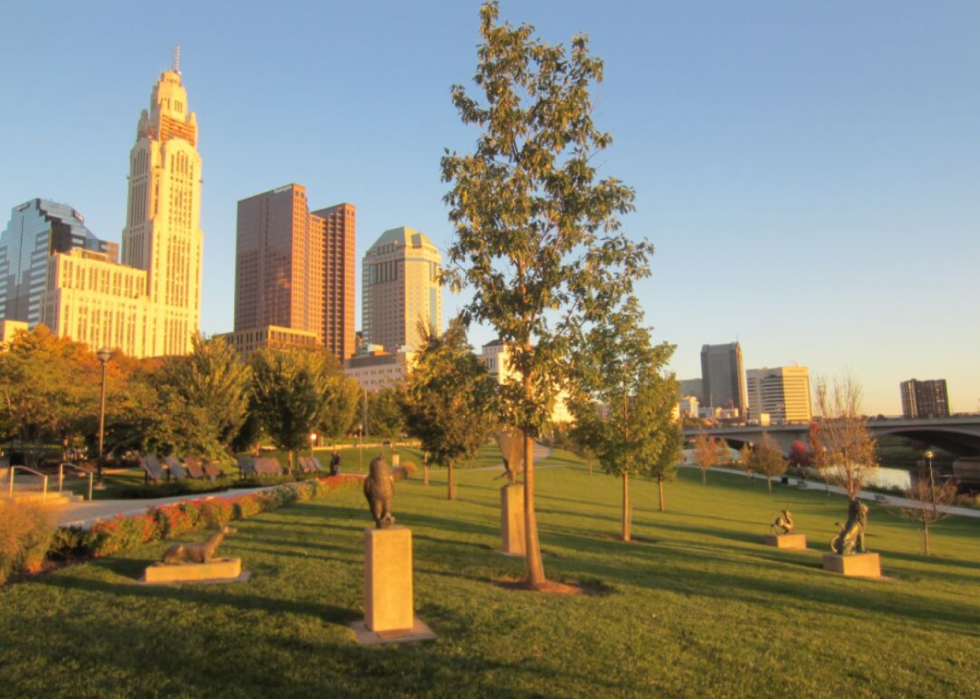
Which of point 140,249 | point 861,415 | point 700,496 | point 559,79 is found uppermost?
point 140,249

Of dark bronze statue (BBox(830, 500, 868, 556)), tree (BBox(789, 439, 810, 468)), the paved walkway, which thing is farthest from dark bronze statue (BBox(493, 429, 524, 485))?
tree (BBox(789, 439, 810, 468))

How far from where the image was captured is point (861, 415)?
24.5 meters

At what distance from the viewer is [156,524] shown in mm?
12531

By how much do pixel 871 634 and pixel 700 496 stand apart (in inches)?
1201

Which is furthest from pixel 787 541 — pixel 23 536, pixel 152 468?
pixel 152 468

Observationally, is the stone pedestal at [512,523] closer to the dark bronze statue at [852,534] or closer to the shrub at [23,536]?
the dark bronze statue at [852,534]

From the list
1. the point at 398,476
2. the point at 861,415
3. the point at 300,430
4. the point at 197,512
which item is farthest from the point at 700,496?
the point at 197,512

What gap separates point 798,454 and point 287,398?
6298 cm

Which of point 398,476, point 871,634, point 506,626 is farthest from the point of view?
point 398,476

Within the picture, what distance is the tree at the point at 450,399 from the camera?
10562 mm

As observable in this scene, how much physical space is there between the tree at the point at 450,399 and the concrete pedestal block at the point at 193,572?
3756 mm

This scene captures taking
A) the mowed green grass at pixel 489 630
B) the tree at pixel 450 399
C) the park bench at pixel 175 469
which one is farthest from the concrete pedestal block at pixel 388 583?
the park bench at pixel 175 469

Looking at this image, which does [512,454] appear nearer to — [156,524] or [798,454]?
[156,524]

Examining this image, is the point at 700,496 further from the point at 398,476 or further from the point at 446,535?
the point at 446,535
